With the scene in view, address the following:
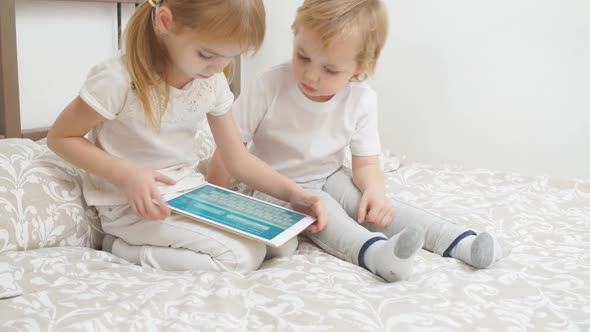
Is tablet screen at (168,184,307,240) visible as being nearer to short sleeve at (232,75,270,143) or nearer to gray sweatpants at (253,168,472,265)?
gray sweatpants at (253,168,472,265)

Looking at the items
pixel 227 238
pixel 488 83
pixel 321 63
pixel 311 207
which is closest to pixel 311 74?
pixel 321 63

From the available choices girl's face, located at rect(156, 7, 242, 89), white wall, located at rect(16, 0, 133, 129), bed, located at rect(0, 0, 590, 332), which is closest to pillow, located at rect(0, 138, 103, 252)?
bed, located at rect(0, 0, 590, 332)

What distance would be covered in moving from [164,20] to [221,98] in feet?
0.77

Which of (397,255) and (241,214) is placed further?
(241,214)

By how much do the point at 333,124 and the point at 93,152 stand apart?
0.54 metres

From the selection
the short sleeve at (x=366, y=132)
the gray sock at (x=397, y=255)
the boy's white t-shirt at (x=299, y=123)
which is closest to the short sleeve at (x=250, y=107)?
the boy's white t-shirt at (x=299, y=123)

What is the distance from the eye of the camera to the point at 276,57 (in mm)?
2537

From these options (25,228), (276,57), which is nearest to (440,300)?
(25,228)

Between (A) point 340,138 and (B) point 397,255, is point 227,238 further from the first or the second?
(A) point 340,138

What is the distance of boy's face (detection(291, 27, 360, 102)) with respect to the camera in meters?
1.23

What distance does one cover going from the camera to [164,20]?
1.06 m

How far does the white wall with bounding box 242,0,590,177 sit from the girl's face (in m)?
1.37

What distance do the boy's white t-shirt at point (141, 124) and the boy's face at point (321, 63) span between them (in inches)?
6.2

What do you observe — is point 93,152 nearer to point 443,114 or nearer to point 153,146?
point 153,146
